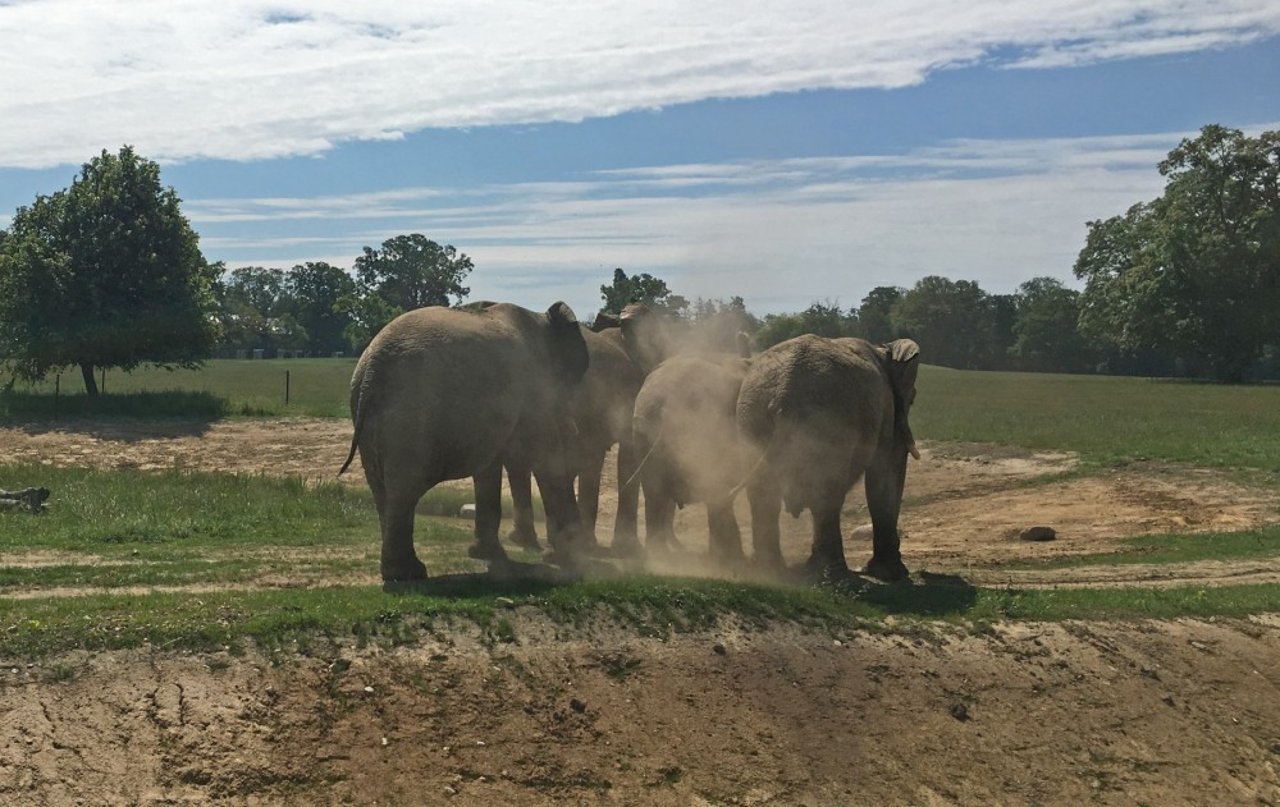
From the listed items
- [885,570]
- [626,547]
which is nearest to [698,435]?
[626,547]

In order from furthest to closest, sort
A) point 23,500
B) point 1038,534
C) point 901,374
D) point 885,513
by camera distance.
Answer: point 1038,534 < point 23,500 < point 901,374 < point 885,513

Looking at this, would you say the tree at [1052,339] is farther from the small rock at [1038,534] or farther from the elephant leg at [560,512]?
the elephant leg at [560,512]

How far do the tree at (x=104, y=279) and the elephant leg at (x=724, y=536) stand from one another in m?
30.4

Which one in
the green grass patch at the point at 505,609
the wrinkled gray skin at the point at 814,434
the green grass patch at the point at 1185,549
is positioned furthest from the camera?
the green grass patch at the point at 1185,549

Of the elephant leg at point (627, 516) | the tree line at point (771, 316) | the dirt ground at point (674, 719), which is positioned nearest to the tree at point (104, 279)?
the tree line at point (771, 316)

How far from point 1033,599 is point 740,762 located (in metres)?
5.12

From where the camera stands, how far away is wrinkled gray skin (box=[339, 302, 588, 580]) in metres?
11.9

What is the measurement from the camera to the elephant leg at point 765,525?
13617mm

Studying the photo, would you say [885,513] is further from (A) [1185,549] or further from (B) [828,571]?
(A) [1185,549]

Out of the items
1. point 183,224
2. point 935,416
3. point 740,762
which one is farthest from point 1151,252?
point 740,762

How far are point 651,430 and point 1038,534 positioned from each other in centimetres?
793

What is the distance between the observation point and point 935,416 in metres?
40.3

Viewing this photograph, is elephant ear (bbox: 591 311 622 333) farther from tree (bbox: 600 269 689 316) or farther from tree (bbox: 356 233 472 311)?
tree (bbox: 356 233 472 311)

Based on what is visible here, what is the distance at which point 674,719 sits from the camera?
9.81 metres
